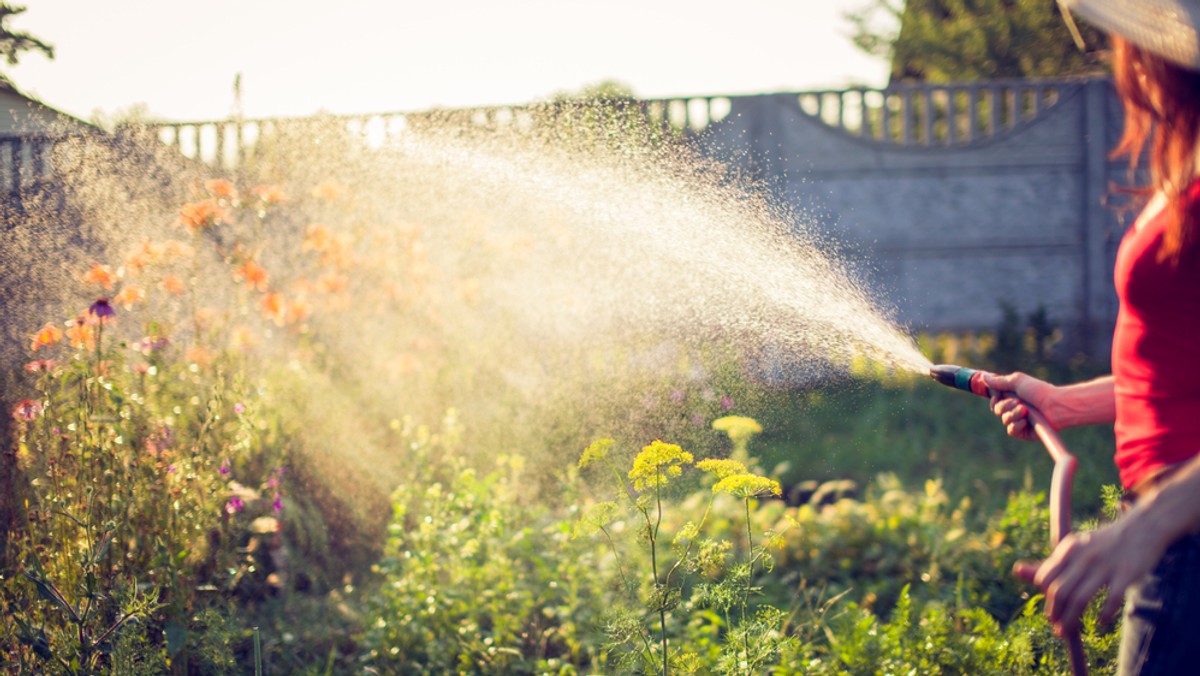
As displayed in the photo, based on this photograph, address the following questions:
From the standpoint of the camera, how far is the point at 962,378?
183 cm

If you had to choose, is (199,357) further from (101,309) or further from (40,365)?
(101,309)

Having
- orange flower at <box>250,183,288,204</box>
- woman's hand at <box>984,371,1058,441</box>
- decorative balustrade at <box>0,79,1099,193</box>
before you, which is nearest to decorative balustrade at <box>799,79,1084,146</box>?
decorative balustrade at <box>0,79,1099,193</box>

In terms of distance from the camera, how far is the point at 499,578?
9.70 feet

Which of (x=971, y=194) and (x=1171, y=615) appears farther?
(x=971, y=194)

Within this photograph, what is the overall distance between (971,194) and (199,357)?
18.6 ft

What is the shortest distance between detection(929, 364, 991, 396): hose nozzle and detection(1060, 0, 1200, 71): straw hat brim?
69 centimetres

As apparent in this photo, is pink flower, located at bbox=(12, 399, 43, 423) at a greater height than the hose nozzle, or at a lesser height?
lesser

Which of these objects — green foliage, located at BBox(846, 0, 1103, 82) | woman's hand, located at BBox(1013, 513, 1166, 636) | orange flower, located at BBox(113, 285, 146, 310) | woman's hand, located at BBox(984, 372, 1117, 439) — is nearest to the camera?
woman's hand, located at BBox(1013, 513, 1166, 636)

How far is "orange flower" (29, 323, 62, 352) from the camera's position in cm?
276

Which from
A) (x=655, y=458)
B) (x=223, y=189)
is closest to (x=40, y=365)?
(x=223, y=189)

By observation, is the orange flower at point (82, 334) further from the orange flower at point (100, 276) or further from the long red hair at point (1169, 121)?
the long red hair at point (1169, 121)

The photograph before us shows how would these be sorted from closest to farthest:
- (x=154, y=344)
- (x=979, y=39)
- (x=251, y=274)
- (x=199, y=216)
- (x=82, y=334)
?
(x=82, y=334) < (x=154, y=344) < (x=199, y=216) < (x=251, y=274) < (x=979, y=39)

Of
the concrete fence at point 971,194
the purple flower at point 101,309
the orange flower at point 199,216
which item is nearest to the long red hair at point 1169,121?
the purple flower at point 101,309

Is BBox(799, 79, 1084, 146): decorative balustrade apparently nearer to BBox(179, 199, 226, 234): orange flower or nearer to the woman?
BBox(179, 199, 226, 234): orange flower
